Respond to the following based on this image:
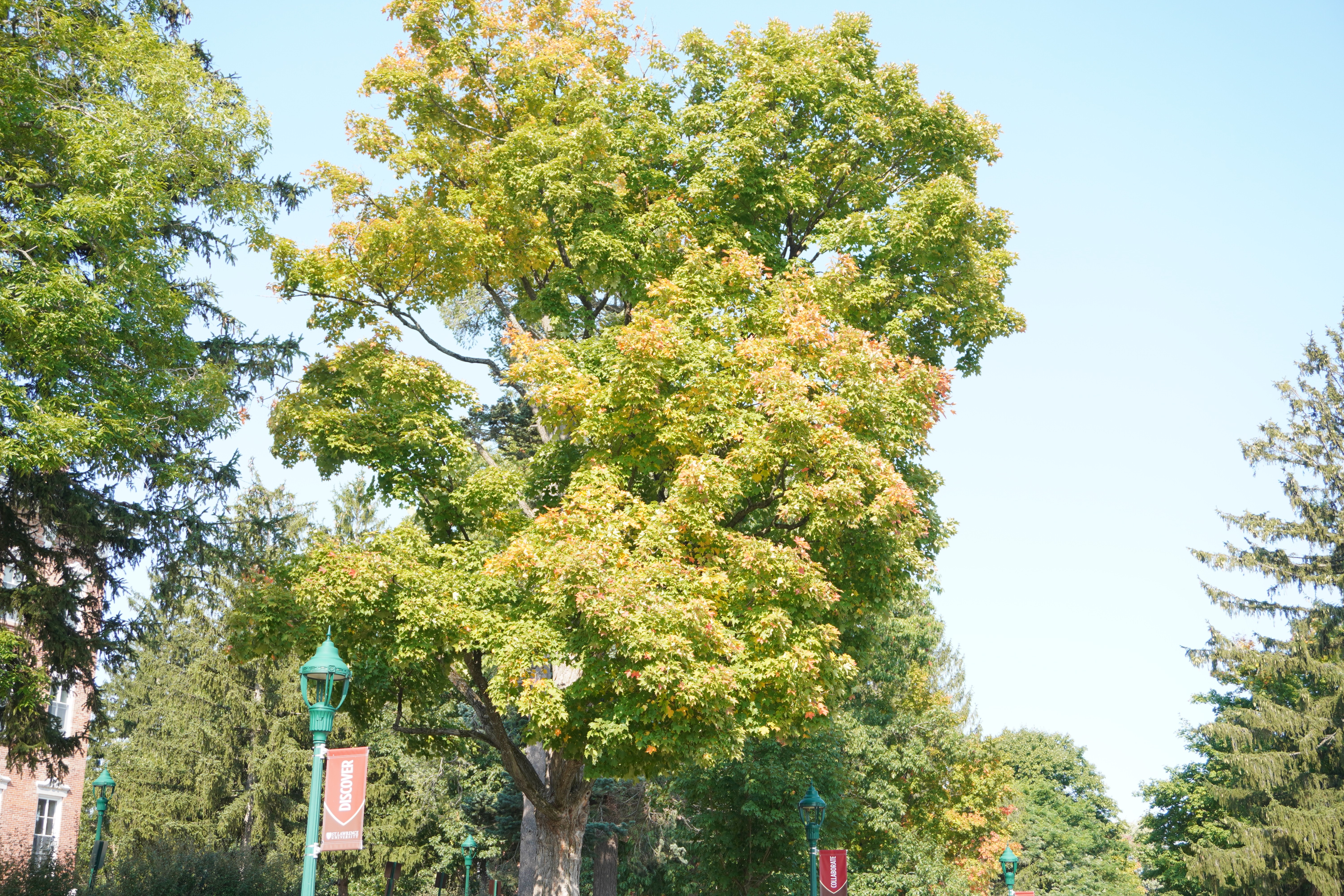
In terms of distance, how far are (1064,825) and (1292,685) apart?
3707cm

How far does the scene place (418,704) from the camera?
17.4m

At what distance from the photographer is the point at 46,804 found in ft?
101

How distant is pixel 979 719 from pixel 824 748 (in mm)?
25312

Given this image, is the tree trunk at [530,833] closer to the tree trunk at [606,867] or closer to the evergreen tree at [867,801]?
the tree trunk at [606,867]

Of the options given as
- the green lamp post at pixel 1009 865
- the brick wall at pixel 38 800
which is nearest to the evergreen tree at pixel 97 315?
the brick wall at pixel 38 800

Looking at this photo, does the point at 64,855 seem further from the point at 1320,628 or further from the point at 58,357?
the point at 1320,628

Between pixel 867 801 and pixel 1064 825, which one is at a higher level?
pixel 867 801

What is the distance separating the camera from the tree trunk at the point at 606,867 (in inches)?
1025

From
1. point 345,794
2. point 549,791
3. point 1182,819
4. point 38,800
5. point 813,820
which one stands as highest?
point 345,794

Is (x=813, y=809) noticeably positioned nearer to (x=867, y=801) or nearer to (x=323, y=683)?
(x=323, y=683)

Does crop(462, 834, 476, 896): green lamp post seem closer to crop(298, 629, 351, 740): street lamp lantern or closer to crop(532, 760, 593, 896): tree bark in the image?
crop(532, 760, 593, 896): tree bark

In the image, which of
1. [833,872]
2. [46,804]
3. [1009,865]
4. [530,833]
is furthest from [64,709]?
[1009,865]

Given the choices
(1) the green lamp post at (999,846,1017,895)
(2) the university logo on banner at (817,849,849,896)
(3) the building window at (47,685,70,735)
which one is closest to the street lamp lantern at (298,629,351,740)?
(2) the university logo on banner at (817,849,849,896)

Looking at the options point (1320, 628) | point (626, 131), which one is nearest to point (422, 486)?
point (626, 131)
